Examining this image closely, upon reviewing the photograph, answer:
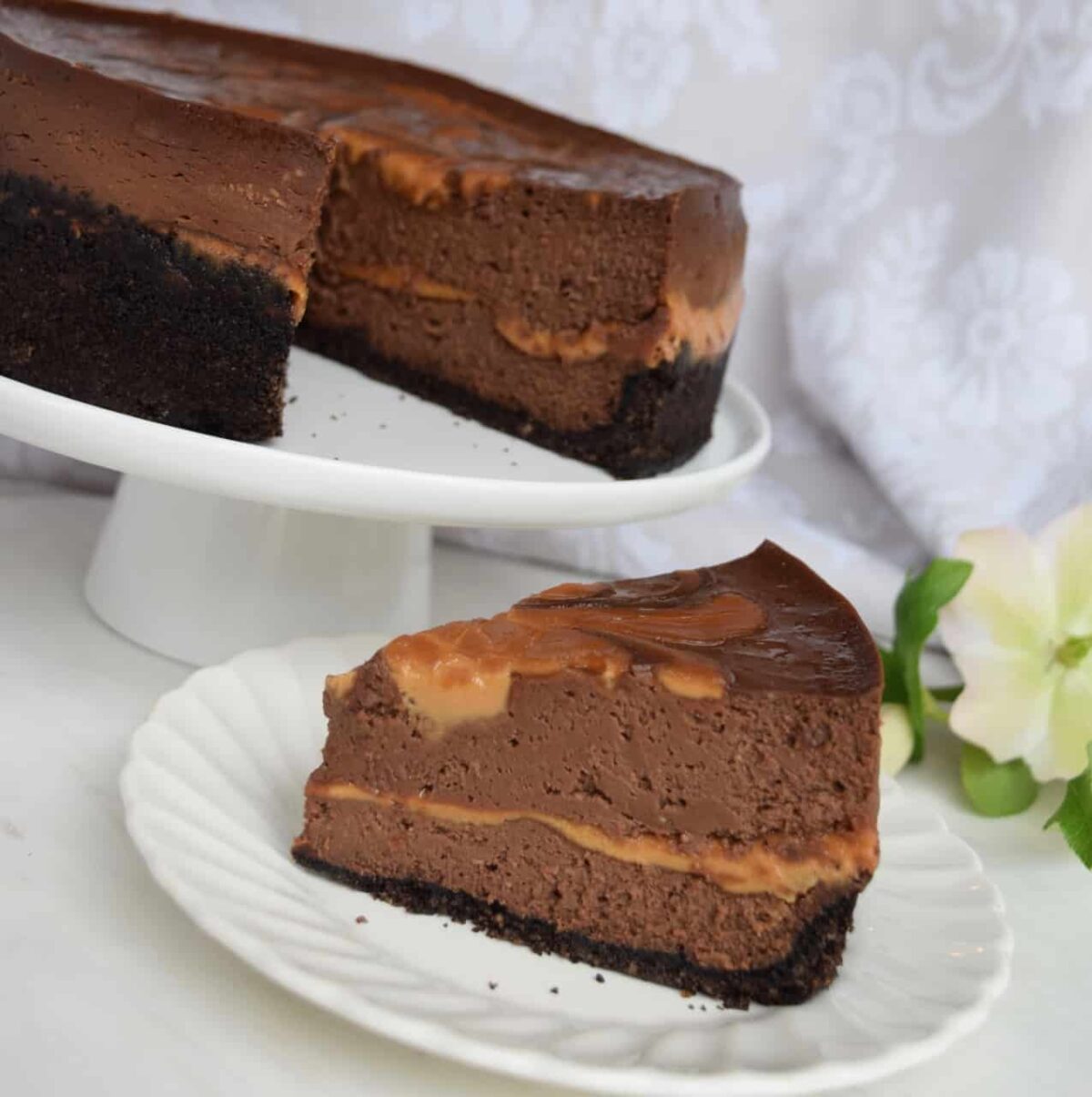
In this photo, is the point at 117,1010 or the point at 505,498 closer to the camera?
the point at 117,1010

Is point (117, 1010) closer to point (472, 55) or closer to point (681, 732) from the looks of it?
point (681, 732)

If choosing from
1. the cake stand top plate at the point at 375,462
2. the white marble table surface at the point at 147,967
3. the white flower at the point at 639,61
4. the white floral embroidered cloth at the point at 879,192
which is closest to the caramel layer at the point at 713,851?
the white marble table surface at the point at 147,967

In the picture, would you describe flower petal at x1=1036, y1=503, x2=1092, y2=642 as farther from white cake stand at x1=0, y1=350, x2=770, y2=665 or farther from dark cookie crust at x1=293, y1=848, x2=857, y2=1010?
dark cookie crust at x1=293, y1=848, x2=857, y2=1010

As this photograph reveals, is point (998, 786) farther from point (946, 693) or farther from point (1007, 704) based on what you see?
point (946, 693)

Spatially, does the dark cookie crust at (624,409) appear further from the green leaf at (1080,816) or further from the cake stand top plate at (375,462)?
the green leaf at (1080,816)

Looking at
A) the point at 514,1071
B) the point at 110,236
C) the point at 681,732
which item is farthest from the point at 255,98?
the point at 514,1071

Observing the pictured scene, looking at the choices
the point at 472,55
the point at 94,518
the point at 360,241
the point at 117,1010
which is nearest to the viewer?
the point at 117,1010

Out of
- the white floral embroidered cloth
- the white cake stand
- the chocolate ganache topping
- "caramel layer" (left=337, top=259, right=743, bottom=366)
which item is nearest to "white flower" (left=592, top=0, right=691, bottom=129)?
the white floral embroidered cloth
